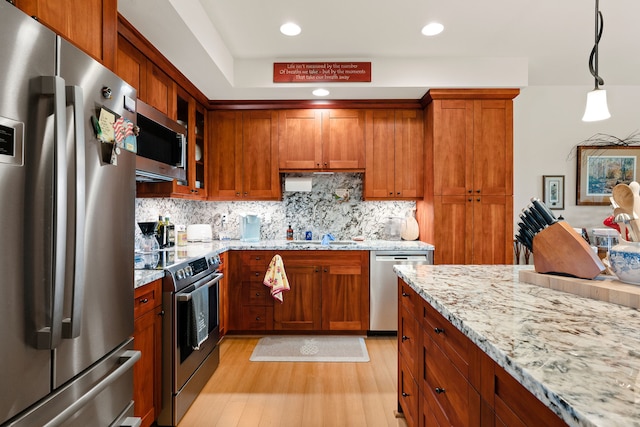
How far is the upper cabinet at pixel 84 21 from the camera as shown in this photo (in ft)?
3.58

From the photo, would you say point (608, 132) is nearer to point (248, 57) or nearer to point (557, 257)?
point (557, 257)

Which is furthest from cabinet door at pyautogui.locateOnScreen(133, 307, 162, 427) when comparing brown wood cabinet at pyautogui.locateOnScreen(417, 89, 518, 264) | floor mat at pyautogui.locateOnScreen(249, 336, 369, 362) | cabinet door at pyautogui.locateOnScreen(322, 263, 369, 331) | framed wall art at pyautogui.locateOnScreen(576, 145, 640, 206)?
framed wall art at pyautogui.locateOnScreen(576, 145, 640, 206)

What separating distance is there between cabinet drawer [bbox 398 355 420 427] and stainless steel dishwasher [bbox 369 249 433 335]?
130 centimetres

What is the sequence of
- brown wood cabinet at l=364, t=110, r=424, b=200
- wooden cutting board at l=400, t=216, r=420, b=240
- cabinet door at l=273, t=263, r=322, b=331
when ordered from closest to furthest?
cabinet door at l=273, t=263, r=322, b=331 → brown wood cabinet at l=364, t=110, r=424, b=200 → wooden cutting board at l=400, t=216, r=420, b=240

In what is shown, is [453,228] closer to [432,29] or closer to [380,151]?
[380,151]

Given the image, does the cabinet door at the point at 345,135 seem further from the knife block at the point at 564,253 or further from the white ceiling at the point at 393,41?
the knife block at the point at 564,253

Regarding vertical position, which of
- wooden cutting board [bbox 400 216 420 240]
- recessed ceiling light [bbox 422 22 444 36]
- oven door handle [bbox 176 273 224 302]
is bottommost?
oven door handle [bbox 176 273 224 302]

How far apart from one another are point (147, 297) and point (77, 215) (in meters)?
0.88

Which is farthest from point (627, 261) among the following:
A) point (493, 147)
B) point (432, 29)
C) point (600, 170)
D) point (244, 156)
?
point (600, 170)

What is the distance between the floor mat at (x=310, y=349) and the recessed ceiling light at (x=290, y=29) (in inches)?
107

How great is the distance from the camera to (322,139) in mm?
3654

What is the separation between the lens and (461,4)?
2.41m

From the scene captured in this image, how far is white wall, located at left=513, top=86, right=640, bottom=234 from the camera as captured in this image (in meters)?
3.96

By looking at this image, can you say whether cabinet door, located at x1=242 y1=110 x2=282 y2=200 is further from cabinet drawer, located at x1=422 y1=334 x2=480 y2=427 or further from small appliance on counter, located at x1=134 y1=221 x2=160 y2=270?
cabinet drawer, located at x1=422 y1=334 x2=480 y2=427
